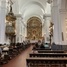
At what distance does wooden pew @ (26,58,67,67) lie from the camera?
778 cm

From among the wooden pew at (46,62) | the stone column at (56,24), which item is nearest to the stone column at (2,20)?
the stone column at (56,24)

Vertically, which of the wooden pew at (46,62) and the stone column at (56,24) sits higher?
the stone column at (56,24)

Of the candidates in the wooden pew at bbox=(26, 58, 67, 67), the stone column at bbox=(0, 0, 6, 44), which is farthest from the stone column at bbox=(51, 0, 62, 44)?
the wooden pew at bbox=(26, 58, 67, 67)

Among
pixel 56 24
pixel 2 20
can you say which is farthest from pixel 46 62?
pixel 2 20

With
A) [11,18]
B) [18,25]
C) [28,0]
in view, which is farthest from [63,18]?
[28,0]

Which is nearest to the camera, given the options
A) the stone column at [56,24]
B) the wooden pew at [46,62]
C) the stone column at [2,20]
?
the wooden pew at [46,62]

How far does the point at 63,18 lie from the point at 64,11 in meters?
0.65

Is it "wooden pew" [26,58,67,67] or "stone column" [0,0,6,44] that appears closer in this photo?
"wooden pew" [26,58,67,67]

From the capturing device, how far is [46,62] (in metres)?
8.02

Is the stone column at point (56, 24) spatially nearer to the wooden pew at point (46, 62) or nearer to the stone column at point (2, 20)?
the stone column at point (2, 20)

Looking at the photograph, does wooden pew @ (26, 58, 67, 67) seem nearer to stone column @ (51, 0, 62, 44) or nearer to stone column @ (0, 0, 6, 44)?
stone column @ (51, 0, 62, 44)

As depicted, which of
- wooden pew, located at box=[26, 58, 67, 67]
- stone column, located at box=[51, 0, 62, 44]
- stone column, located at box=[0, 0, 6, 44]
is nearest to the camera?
wooden pew, located at box=[26, 58, 67, 67]

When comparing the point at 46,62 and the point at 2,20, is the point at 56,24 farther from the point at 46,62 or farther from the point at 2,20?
the point at 46,62

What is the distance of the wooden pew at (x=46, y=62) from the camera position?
7.78 metres
